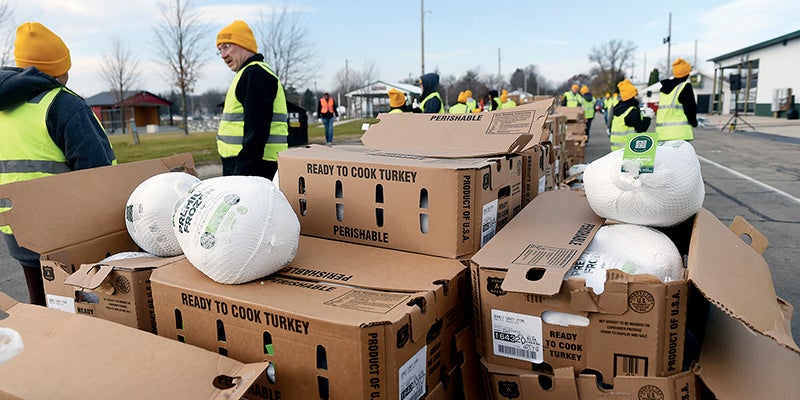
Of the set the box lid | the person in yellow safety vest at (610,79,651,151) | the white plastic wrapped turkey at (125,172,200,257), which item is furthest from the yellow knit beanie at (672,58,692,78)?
the white plastic wrapped turkey at (125,172,200,257)

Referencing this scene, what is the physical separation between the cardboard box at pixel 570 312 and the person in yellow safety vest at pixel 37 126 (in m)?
2.10

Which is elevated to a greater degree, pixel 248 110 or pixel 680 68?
pixel 680 68

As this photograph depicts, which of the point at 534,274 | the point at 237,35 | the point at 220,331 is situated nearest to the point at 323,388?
the point at 220,331

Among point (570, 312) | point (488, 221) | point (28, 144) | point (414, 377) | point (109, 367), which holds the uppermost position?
point (28, 144)

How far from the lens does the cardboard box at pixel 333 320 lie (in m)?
1.57

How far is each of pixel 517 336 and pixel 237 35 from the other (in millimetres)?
2813

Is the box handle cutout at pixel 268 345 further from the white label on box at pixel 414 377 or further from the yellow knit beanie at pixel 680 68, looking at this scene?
the yellow knit beanie at pixel 680 68

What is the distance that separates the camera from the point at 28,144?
2.57 m

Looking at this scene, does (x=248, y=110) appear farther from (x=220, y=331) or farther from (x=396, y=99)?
(x=396, y=99)

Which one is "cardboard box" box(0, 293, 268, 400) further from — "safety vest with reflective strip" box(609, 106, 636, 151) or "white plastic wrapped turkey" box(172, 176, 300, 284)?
"safety vest with reflective strip" box(609, 106, 636, 151)

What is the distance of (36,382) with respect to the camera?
1.56 metres

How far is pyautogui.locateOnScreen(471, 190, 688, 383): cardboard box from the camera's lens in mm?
1635

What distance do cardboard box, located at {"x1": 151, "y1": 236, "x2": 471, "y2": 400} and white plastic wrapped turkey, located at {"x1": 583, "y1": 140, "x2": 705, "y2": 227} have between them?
0.70 m

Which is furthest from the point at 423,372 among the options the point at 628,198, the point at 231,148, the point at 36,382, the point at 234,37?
the point at 234,37
